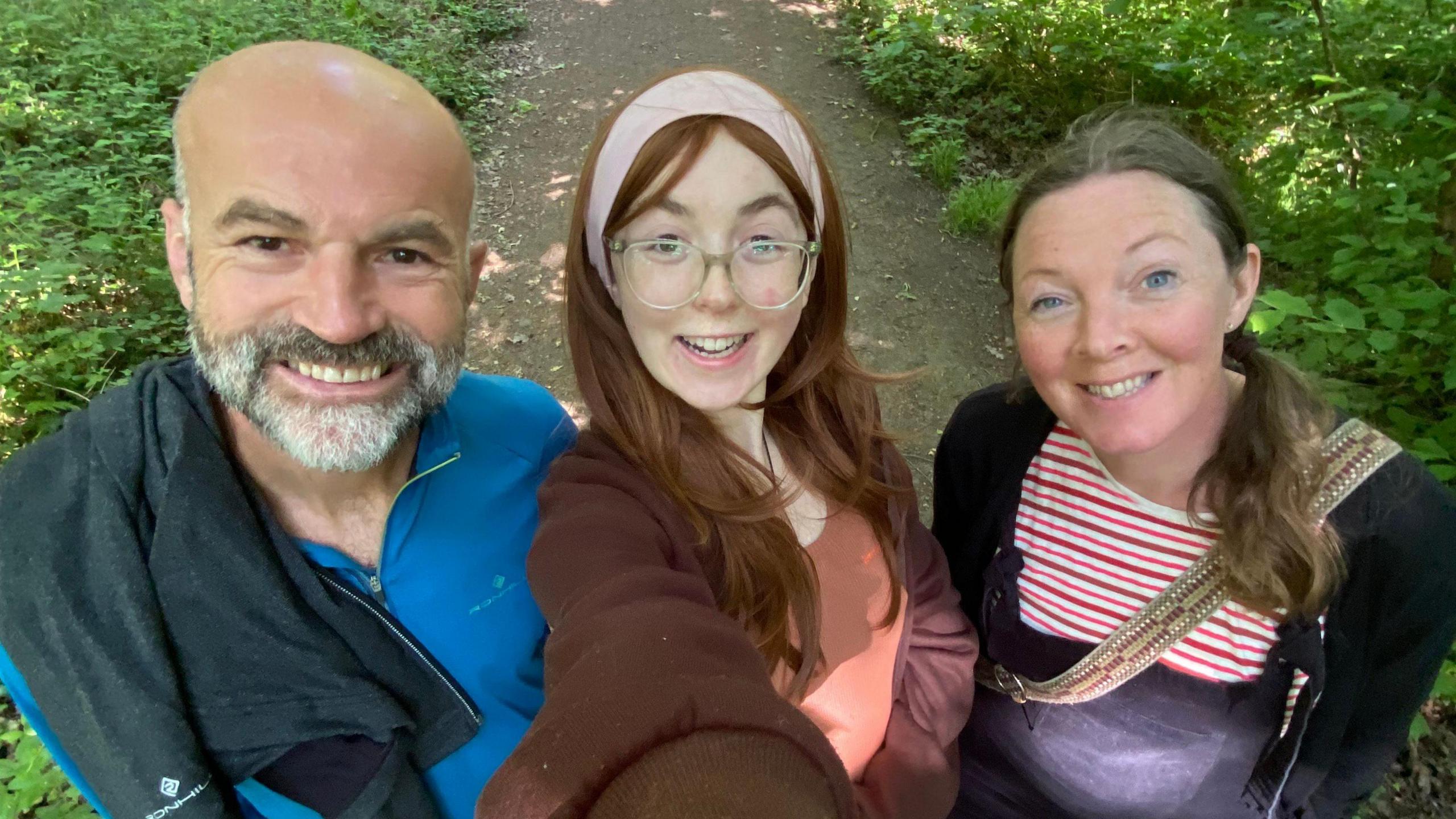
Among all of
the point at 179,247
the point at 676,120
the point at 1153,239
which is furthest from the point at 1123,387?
the point at 179,247

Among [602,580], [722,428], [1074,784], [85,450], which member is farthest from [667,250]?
[1074,784]

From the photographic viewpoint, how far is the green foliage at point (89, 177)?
2.91 m

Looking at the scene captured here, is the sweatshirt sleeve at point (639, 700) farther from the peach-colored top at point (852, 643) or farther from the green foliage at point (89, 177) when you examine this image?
the green foliage at point (89, 177)

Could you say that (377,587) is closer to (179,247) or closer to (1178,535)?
(179,247)

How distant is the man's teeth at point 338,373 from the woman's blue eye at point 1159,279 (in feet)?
5.21

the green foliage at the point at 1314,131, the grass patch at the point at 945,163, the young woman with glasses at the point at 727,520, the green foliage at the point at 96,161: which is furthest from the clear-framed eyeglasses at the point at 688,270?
the grass patch at the point at 945,163

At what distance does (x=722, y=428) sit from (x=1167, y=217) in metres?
0.99

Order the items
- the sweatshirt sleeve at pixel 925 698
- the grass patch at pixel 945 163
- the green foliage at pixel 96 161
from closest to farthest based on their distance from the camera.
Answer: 1. the sweatshirt sleeve at pixel 925 698
2. the green foliage at pixel 96 161
3. the grass patch at pixel 945 163

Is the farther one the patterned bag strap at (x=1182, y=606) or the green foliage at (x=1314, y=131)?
the green foliage at (x=1314, y=131)

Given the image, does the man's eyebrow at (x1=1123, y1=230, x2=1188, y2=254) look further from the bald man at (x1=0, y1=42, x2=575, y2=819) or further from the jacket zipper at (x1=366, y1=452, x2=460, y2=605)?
the jacket zipper at (x1=366, y1=452, x2=460, y2=605)

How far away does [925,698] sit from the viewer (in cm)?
168

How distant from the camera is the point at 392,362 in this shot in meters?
1.53

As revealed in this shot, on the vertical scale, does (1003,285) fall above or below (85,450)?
above

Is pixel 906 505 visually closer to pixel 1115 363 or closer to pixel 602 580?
pixel 1115 363
